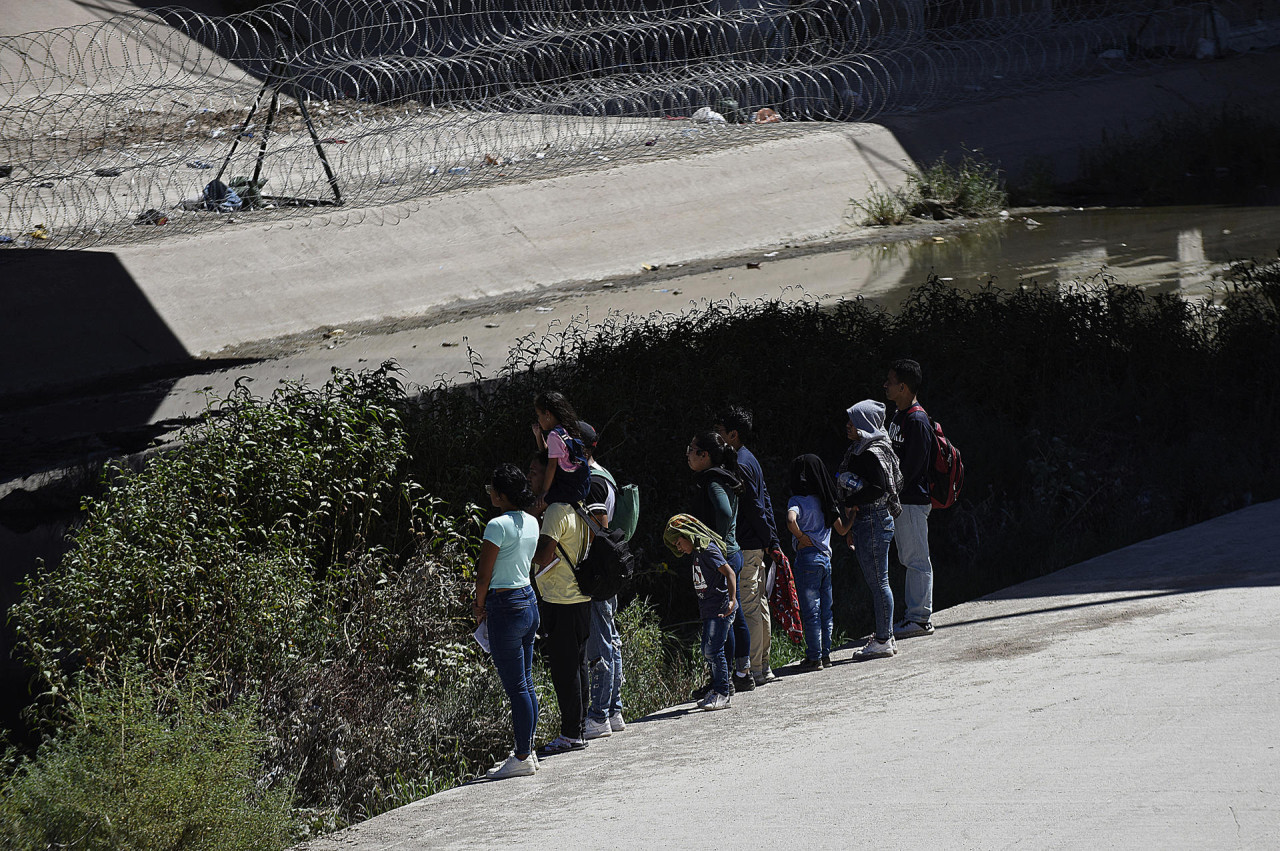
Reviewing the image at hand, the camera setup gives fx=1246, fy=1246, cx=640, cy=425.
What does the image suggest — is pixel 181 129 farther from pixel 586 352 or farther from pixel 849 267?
pixel 586 352

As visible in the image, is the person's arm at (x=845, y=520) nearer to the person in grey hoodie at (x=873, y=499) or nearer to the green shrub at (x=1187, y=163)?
the person in grey hoodie at (x=873, y=499)

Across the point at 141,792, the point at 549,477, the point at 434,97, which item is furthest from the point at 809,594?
the point at 434,97

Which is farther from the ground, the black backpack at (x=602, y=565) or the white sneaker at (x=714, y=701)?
the black backpack at (x=602, y=565)

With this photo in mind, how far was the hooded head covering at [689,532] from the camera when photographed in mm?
5395

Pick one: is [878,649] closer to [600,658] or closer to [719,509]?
[719,509]

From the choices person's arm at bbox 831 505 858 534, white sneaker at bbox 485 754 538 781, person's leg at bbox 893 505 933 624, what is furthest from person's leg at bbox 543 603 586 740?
person's leg at bbox 893 505 933 624

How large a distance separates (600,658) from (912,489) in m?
1.80

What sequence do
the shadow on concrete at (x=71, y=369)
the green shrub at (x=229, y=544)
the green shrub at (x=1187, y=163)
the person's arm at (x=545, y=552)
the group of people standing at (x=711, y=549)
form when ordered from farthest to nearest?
the green shrub at (x=1187, y=163), the shadow on concrete at (x=71, y=369), the green shrub at (x=229, y=544), the person's arm at (x=545, y=552), the group of people standing at (x=711, y=549)

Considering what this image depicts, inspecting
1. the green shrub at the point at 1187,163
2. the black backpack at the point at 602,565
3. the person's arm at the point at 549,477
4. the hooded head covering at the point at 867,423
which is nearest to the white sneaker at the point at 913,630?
the hooded head covering at the point at 867,423

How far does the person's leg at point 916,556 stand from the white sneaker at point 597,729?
5.76 ft

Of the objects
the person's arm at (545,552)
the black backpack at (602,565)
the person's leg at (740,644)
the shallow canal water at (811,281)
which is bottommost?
the person's leg at (740,644)

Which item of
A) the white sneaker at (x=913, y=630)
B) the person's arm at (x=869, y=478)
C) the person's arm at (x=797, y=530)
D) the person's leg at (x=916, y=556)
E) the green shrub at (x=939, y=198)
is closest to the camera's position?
the person's arm at (x=797, y=530)

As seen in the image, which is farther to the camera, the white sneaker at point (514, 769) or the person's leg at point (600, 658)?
the person's leg at point (600, 658)

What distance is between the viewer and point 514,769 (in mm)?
5117
